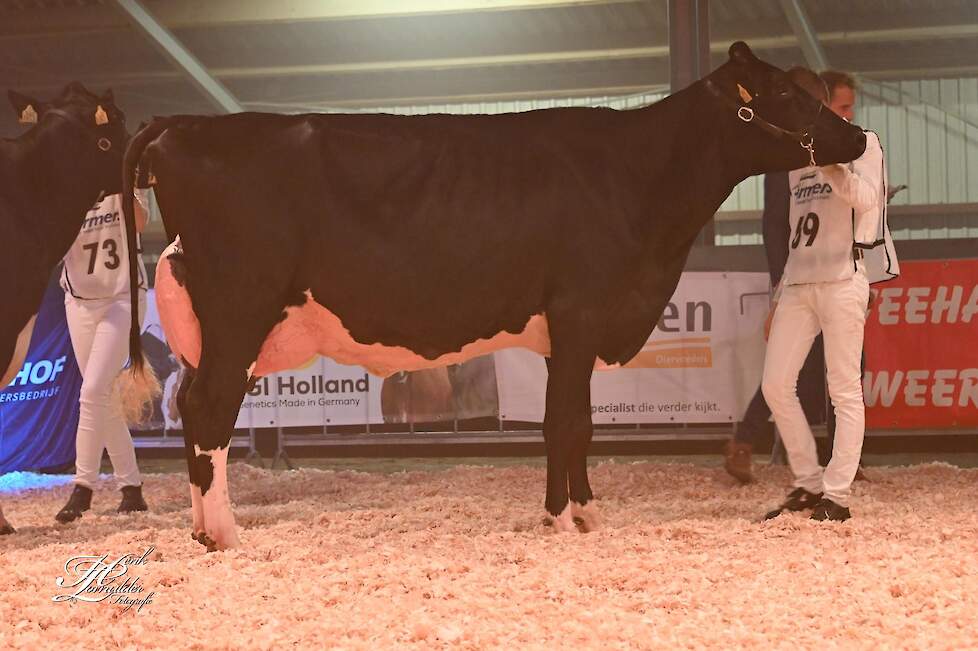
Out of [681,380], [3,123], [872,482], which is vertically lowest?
[872,482]

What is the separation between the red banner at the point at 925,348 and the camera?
22.2 ft

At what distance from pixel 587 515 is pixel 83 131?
3000 millimetres

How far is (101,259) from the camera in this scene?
536cm

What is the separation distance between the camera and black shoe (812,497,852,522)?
448 centimetres

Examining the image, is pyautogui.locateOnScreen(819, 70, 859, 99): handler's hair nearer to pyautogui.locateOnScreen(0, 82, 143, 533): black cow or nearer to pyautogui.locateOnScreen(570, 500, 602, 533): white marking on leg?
pyautogui.locateOnScreen(570, 500, 602, 533): white marking on leg

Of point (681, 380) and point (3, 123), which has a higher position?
point (3, 123)

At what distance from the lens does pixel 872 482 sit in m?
5.71

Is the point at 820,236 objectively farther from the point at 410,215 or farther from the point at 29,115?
the point at 29,115

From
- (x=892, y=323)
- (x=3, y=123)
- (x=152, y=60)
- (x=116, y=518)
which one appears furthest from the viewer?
(x=3, y=123)

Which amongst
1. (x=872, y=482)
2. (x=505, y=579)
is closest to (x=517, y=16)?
(x=872, y=482)

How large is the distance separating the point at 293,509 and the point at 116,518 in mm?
850

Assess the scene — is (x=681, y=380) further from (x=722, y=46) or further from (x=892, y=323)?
(x=722, y=46)

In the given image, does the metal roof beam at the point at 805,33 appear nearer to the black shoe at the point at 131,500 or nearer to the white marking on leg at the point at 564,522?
the white marking on leg at the point at 564,522

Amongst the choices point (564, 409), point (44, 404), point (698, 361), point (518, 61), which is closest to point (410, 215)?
point (564, 409)
